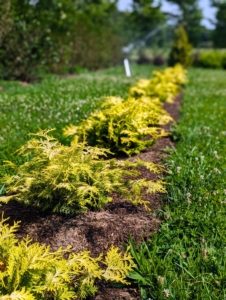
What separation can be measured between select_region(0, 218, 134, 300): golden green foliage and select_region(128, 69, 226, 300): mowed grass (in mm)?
226

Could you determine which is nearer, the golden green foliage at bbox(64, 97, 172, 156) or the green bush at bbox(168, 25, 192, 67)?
the golden green foliage at bbox(64, 97, 172, 156)

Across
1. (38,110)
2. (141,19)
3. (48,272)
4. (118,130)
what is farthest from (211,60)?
(48,272)

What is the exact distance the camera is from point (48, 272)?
101 inches

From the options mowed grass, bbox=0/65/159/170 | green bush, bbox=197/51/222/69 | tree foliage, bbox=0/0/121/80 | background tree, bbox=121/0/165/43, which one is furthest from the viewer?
background tree, bbox=121/0/165/43

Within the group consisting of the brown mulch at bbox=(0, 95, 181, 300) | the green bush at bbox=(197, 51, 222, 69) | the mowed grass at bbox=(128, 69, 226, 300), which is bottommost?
the green bush at bbox=(197, 51, 222, 69)

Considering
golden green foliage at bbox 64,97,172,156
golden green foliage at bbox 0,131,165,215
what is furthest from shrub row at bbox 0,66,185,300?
golden green foliage at bbox 64,97,172,156

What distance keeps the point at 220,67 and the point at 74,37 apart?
561 inches

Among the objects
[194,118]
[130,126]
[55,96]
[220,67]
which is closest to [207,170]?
[130,126]

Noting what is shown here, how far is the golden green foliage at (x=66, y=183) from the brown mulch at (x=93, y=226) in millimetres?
93

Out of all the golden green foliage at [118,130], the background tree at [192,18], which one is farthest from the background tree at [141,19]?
the golden green foliage at [118,130]

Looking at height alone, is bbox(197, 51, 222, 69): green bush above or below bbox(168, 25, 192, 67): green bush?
below

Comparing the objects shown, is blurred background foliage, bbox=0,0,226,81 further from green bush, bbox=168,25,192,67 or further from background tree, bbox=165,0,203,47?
background tree, bbox=165,0,203,47

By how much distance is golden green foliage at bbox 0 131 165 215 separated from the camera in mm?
3332

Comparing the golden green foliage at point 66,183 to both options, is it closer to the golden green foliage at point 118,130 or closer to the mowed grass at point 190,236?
the mowed grass at point 190,236
